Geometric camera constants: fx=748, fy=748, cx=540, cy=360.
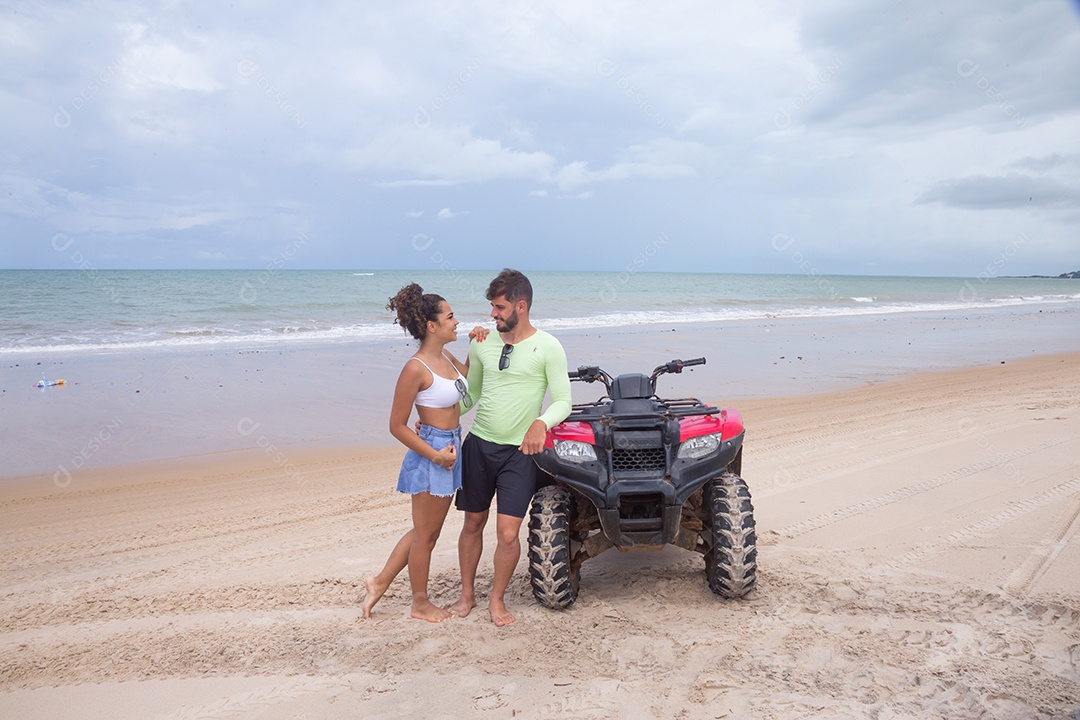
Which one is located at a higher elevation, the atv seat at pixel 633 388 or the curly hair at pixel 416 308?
the curly hair at pixel 416 308

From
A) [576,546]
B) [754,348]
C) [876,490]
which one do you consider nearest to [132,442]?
[576,546]

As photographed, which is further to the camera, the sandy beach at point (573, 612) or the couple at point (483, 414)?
the couple at point (483, 414)

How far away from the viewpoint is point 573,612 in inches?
171

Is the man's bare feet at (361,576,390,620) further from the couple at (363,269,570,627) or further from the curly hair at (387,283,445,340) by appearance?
the curly hair at (387,283,445,340)

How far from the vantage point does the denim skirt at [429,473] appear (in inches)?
164

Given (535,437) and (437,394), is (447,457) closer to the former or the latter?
(437,394)

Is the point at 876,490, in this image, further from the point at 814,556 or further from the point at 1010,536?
the point at 814,556

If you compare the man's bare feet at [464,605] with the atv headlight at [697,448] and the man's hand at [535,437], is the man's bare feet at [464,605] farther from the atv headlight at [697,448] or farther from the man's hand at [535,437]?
the atv headlight at [697,448]

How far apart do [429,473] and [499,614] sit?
2.97 ft

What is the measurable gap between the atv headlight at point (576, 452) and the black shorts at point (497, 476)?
25 cm

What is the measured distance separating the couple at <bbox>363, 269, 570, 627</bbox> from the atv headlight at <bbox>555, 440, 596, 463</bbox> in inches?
6.4

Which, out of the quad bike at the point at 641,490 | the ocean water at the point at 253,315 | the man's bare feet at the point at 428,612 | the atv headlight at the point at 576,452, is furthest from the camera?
the ocean water at the point at 253,315

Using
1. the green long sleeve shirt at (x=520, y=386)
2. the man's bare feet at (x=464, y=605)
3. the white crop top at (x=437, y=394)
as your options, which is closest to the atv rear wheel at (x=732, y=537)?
the green long sleeve shirt at (x=520, y=386)

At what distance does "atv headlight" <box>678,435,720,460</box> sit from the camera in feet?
13.4
